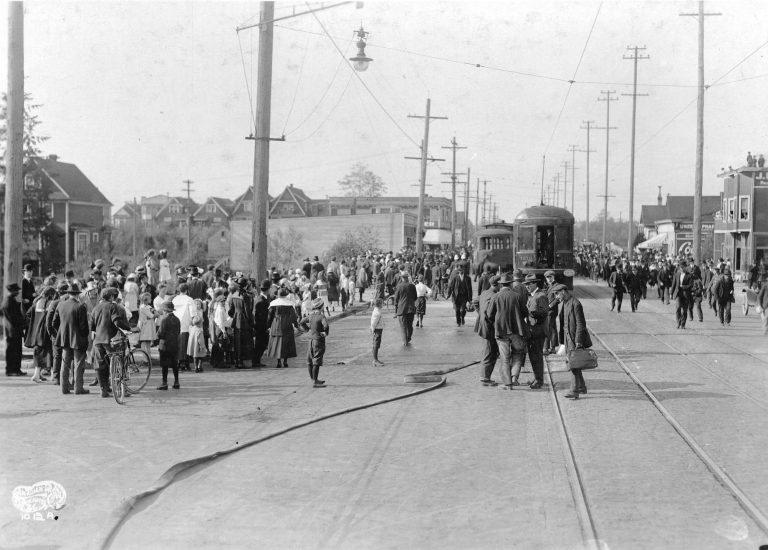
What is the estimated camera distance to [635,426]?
10.1 meters

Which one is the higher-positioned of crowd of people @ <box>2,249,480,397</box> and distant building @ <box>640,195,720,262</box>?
distant building @ <box>640,195,720,262</box>

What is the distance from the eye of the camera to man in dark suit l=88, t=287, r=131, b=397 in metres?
11.8

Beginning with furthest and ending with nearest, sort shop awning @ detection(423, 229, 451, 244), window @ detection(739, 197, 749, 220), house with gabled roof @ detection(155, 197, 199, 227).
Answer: house with gabled roof @ detection(155, 197, 199, 227) → shop awning @ detection(423, 229, 451, 244) → window @ detection(739, 197, 749, 220)

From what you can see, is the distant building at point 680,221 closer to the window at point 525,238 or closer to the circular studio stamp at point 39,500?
the window at point 525,238

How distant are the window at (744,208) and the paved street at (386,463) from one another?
142 ft

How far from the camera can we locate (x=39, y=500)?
22.1 feet

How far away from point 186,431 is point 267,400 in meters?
2.24

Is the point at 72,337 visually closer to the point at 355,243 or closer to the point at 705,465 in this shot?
the point at 705,465

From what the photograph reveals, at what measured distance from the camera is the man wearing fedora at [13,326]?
44.0 feet

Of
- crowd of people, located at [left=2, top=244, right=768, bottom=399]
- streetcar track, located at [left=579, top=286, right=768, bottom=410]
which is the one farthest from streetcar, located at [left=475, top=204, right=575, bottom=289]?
crowd of people, located at [left=2, top=244, right=768, bottom=399]

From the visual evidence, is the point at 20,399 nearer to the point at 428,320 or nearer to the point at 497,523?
the point at 497,523

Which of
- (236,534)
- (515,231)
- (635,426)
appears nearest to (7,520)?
(236,534)

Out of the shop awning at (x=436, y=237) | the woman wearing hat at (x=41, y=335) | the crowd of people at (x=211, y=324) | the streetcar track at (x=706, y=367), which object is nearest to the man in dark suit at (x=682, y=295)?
the streetcar track at (x=706, y=367)

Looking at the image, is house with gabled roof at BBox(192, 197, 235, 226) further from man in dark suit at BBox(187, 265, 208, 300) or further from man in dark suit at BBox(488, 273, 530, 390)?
man in dark suit at BBox(488, 273, 530, 390)
